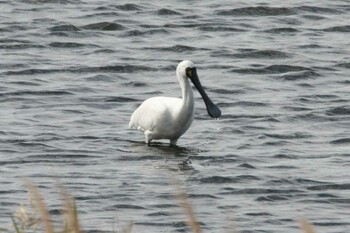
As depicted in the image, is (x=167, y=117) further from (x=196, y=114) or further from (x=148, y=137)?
(x=196, y=114)

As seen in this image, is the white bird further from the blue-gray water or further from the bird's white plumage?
the blue-gray water

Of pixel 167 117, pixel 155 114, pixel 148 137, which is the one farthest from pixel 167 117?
pixel 148 137

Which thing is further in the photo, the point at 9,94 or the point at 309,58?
the point at 309,58

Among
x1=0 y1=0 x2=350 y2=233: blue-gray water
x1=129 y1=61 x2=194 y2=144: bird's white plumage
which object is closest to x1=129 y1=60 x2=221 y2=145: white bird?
x1=129 y1=61 x2=194 y2=144: bird's white plumage

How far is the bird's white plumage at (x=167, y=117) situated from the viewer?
14.0 meters

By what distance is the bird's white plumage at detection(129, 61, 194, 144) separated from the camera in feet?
46.1

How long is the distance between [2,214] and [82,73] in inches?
326

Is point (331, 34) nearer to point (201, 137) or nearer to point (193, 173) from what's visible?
point (201, 137)

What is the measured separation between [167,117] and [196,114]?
266 centimetres

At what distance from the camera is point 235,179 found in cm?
1291

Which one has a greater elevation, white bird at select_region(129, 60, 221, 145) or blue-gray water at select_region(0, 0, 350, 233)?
white bird at select_region(129, 60, 221, 145)

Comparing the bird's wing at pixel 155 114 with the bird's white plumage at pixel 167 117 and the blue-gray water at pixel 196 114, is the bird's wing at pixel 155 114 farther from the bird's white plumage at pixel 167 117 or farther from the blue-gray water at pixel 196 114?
the blue-gray water at pixel 196 114

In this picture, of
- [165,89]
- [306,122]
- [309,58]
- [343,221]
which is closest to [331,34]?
[309,58]

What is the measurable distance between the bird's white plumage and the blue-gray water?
0.26 meters
